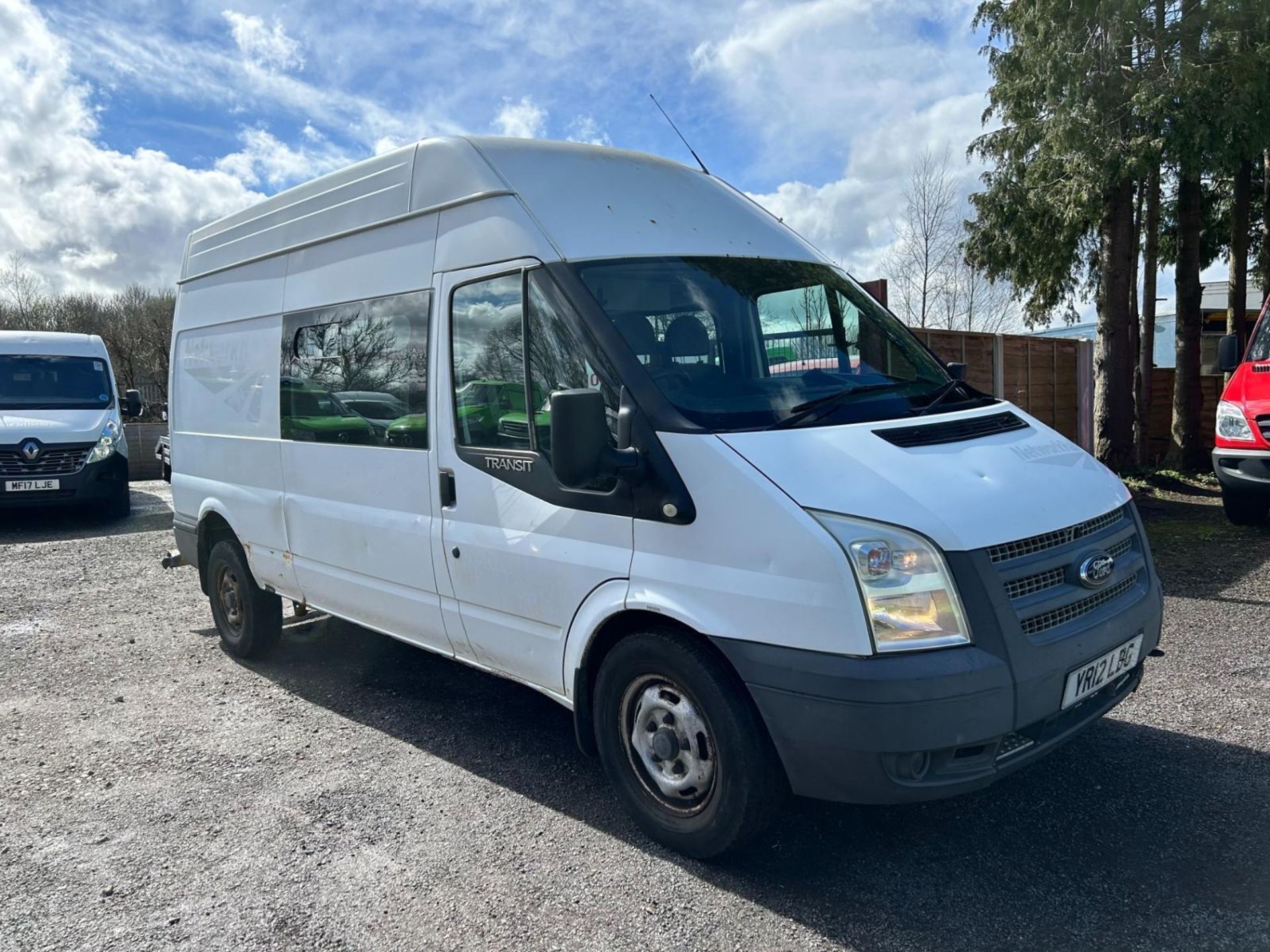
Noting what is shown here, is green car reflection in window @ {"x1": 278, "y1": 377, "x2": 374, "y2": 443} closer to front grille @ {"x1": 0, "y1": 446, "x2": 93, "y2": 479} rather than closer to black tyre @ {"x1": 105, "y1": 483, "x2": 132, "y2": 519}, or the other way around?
front grille @ {"x1": 0, "y1": 446, "x2": 93, "y2": 479}

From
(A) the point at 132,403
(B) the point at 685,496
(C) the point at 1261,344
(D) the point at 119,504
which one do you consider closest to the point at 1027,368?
(C) the point at 1261,344

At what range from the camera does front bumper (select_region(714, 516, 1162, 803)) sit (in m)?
2.84

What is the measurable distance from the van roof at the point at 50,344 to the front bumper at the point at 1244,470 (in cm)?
1338

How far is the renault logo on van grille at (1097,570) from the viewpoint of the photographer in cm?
323

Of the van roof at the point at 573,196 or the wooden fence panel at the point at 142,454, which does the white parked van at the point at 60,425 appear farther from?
the van roof at the point at 573,196

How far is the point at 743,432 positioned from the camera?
10.5 ft

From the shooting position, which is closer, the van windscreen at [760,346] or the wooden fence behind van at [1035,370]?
the van windscreen at [760,346]

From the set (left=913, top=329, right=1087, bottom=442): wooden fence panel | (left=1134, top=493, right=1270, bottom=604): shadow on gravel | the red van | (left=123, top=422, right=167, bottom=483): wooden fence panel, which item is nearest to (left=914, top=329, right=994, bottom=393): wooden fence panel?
(left=913, top=329, right=1087, bottom=442): wooden fence panel

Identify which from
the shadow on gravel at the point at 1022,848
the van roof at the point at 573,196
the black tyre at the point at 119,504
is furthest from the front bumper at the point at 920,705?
the black tyre at the point at 119,504

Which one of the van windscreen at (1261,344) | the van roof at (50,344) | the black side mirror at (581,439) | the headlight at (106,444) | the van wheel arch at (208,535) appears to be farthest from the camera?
the van roof at (50,344)

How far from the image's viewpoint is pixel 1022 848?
344 centimetres

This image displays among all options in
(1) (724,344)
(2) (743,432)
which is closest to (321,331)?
(1) (724,344)

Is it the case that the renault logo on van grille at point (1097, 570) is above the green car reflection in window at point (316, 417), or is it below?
below

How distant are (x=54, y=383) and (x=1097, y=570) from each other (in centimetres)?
1316
